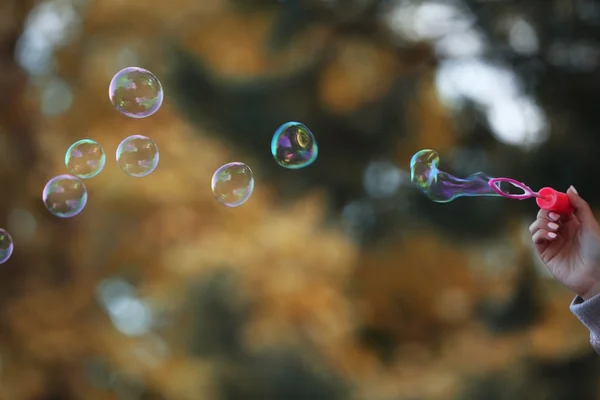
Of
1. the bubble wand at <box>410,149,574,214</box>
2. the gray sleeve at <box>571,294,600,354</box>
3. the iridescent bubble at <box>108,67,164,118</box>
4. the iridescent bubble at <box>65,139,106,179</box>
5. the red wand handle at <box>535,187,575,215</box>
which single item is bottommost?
the gray sleeve at <box>571,294,600,354</box>

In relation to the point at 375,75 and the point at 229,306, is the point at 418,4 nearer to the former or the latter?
the point at 375,75

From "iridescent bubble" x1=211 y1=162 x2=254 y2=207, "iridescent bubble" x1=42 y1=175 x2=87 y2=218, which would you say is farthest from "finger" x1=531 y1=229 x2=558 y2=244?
"iridescent bubble" x1=42 y1=175 x2=87 y2=218

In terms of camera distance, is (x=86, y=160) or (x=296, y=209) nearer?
(x=86, y=160)

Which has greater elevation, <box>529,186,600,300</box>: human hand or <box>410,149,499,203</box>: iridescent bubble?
<box>410,149,499,203</box>: iridescent bubble

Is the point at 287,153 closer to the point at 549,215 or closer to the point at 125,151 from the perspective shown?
the point at 125,151

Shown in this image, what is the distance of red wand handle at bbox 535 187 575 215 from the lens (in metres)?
1.74

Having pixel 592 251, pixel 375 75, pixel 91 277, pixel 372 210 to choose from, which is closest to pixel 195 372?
pixel 91 277

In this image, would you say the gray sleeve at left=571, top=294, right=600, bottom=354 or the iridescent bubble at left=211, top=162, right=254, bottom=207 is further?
the iridescent bubble at left=211, top=162, right=254, bottom=207

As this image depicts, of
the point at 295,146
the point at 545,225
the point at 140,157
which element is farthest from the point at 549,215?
the point at 140,157

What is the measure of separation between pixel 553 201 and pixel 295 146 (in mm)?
922

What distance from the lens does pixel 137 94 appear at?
2.64 metres

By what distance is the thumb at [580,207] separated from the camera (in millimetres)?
1759

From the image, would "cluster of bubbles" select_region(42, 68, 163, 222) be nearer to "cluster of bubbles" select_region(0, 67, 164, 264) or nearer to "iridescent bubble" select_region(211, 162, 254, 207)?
"cluster of bubbles" select_region(0, 67, 164, 264)

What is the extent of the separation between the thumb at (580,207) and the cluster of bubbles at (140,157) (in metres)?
0.88
